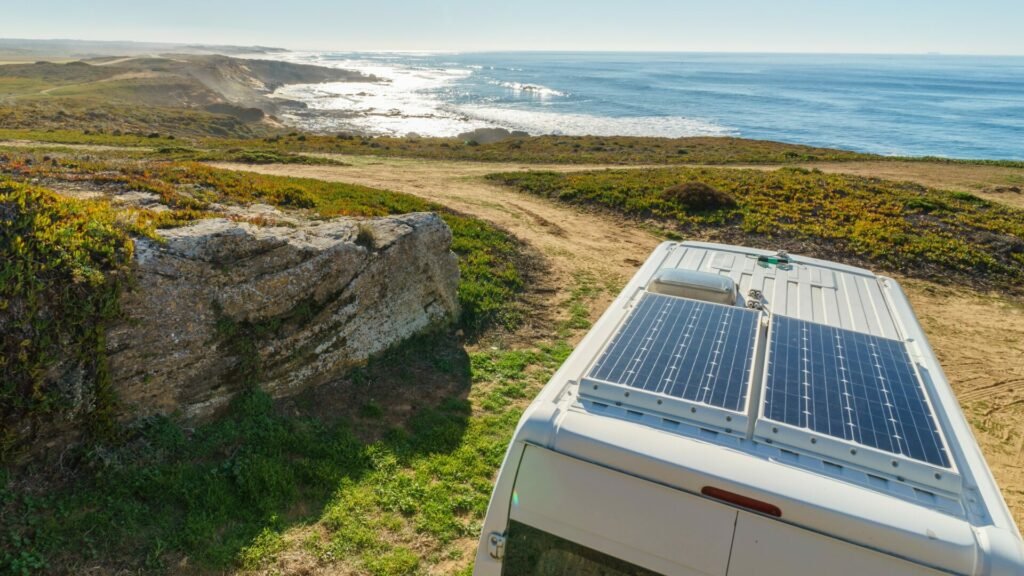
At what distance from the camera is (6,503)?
19.5ft

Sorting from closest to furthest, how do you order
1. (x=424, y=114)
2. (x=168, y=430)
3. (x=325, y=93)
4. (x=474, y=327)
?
(x=168, y=430) → (x=474, y=327) → (x=424, y=114) → (x=325, y=93)

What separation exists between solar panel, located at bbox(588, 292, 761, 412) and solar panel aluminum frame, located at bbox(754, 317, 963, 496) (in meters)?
0.33

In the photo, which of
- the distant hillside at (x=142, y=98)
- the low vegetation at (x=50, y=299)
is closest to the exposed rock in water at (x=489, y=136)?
the distant hillside at (x=142, y=98)

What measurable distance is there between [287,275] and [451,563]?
219 inches

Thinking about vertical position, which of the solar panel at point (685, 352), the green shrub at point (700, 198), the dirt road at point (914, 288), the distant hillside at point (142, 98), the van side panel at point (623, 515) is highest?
the distant hillside at point (142, 98)

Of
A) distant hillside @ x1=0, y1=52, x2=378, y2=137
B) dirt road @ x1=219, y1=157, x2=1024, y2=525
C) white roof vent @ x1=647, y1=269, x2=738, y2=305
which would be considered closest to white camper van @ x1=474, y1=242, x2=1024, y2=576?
white roof vent @ x1=647, y1=269, x2=738, y2=305

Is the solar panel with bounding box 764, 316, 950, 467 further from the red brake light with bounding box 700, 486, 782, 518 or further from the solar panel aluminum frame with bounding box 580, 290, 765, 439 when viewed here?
the red brake light with bounding box 700, 486, 782, 518

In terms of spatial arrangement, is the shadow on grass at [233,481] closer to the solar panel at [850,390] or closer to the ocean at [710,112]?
the solar panel at [850,390]

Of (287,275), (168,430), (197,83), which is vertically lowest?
(168,430)

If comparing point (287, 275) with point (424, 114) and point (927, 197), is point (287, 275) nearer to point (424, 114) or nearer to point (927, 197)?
point (927, 197)

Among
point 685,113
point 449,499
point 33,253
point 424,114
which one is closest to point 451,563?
point 449,499

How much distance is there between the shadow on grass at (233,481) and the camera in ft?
19.6

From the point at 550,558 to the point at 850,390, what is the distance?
3170 millimetres

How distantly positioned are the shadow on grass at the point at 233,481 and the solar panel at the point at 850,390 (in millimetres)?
4781
